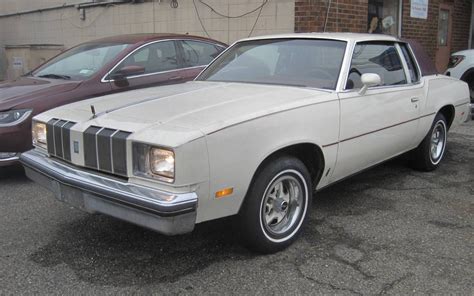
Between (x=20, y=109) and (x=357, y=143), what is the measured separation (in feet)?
10.8

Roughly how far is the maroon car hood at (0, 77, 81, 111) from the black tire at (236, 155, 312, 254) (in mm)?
2984

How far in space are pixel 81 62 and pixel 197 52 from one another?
1506mm

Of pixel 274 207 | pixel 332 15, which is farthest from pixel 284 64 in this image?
pixel 332 15

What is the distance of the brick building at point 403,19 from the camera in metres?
8.38

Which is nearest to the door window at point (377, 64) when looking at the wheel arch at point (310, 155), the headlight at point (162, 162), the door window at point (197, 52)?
the wheel arch at point (310, 155)

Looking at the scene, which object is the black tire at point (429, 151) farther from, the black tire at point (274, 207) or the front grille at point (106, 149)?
the front grille at point (106, 149)

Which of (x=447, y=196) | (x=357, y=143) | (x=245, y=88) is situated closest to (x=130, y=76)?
(x=245, y=88)

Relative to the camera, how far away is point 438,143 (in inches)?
228

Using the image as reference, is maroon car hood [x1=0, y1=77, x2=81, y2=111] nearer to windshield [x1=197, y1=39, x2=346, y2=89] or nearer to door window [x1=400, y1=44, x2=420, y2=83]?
windshield [x1=197, y1=39, x2=346, y2=89]

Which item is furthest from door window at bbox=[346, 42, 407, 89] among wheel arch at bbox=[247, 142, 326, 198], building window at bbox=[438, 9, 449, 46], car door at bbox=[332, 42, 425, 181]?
building window at bbox=[438, 9, 449, 46]

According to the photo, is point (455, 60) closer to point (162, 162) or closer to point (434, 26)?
point (434, 26)

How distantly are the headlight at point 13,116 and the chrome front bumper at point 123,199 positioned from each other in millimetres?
1726

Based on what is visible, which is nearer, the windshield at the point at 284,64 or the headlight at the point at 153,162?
the headlight at the point at 153,162

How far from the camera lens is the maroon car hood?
5.21 meters
